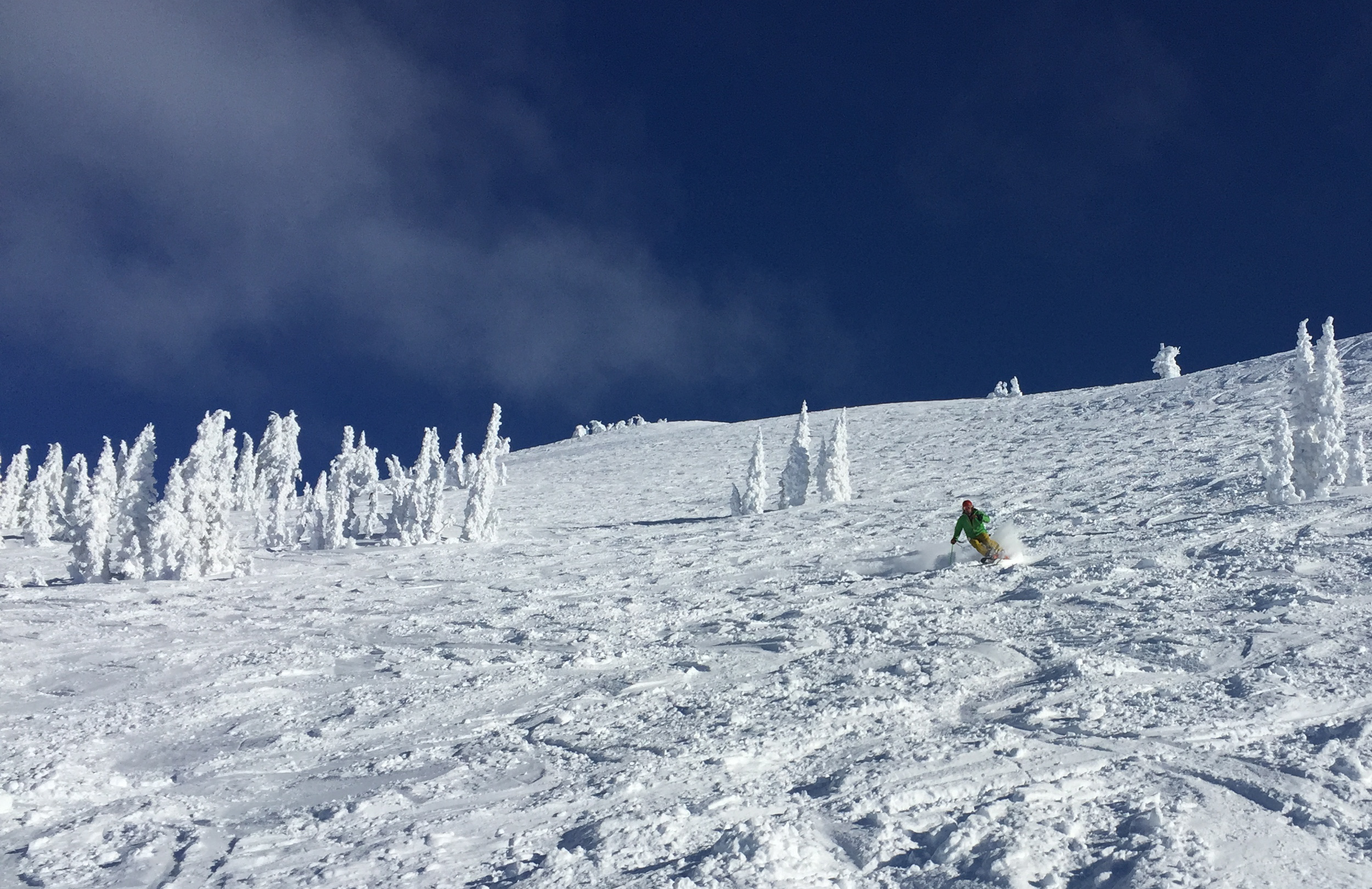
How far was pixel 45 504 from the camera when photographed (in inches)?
1891

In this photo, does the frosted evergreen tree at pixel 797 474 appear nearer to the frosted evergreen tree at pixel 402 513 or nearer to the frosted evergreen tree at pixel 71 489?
the frosted evergreen tree at pixel 402 513

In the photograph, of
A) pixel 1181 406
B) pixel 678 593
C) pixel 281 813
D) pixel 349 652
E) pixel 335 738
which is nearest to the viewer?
pixel 281 813

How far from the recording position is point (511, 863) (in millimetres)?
5969

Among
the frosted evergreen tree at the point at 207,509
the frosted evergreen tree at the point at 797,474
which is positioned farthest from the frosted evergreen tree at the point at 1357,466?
the frosted evergreen tree at the point at 207,509

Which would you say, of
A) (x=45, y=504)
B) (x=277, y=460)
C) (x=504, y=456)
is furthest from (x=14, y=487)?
(x=504, y=456)

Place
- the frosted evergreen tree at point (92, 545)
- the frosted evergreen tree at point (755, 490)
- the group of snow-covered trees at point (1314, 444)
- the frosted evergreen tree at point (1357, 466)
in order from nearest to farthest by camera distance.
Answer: the group of snow-covered trees at point (1314, 444)
the frosted evergreen tree at point (1357, 466)
the frosted evergreen tree at point (92, 545)
the frosted evergreen tree at point (755, 490)

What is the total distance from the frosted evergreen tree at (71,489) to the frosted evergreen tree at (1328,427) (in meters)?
63.2

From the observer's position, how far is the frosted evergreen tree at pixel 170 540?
29.0m

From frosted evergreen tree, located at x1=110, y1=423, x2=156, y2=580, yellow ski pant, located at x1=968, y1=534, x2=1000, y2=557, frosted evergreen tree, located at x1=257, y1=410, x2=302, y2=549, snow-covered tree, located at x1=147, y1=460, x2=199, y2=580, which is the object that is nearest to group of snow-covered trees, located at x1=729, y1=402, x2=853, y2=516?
yellow ski pant, located at x1=968, y1=534, x2=1000, y2=557

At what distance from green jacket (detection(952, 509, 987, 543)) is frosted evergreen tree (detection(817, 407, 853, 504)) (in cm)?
2247

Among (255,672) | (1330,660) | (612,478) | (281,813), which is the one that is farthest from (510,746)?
(612,478)

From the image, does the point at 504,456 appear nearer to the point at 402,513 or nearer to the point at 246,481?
the point at 246,481

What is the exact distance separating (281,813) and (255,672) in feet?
21.5

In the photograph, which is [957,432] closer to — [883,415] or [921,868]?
[883,415]
